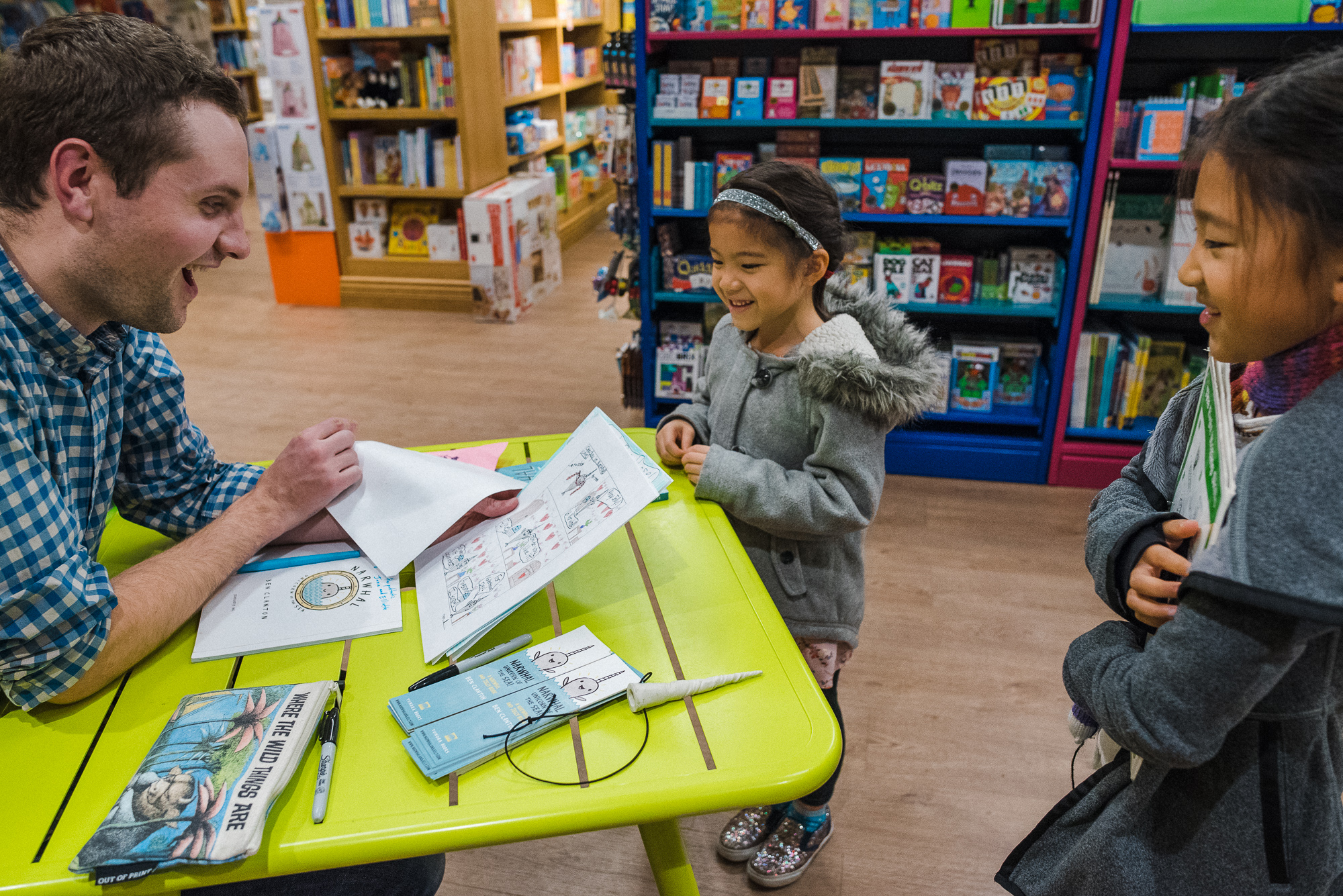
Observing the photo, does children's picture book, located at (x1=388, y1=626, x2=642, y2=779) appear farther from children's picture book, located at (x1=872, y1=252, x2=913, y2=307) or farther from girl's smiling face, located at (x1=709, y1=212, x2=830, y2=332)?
children's picture book, located at (x1=872, y1=252, x2=913, y2=307)

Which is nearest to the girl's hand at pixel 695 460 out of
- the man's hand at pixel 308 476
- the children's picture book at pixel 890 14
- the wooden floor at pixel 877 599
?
the man's hand at pixel 308 476

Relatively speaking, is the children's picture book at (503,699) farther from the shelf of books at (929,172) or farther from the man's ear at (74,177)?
the shelf of books at (929,172)

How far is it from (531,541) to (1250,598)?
2.54ft

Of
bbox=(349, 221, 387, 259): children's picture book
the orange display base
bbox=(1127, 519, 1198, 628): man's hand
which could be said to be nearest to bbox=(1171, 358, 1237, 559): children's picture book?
bbox=(1127, 519, 1198, 628): man's hand

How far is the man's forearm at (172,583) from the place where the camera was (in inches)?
37.8

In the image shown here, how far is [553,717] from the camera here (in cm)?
90

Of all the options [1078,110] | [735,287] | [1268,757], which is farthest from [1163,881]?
[1078,110]

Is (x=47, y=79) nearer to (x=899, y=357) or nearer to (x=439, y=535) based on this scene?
(x=439, y=535)

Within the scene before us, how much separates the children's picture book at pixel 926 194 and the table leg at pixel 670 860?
8.12ft

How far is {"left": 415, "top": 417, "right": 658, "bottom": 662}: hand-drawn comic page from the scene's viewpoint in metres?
1.03

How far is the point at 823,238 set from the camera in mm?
1498

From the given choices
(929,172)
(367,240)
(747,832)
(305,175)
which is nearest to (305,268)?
(367,240)

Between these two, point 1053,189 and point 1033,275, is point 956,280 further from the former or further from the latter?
point 1053,189

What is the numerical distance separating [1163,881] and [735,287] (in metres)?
1.00
